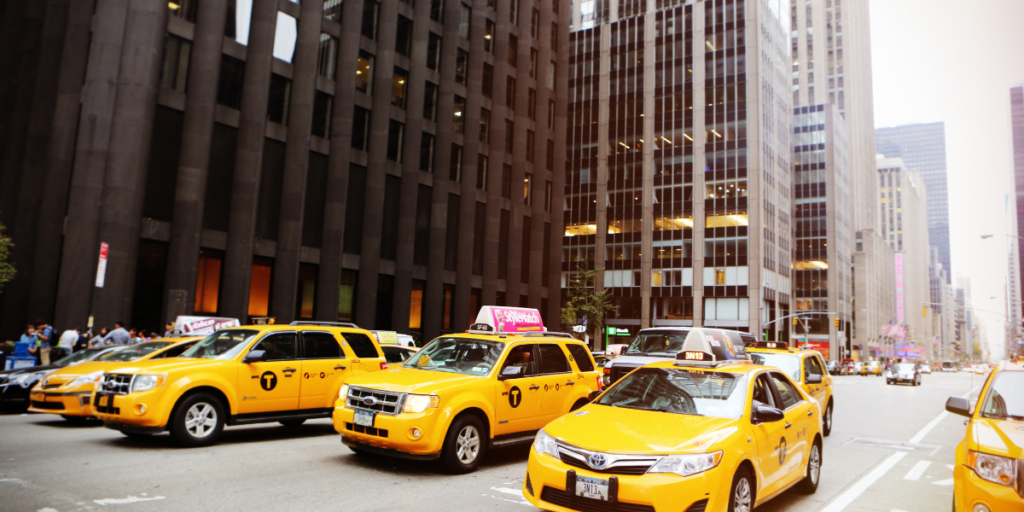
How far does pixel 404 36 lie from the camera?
117 feet

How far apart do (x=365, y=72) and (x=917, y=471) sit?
1203 inches

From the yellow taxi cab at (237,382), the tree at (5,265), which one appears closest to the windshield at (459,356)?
the yellow taxi cab at (237,382)

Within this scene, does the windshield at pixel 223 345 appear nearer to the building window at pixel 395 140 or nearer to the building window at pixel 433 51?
the building window at pixel 395 140

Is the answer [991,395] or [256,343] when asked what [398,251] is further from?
[991,395]

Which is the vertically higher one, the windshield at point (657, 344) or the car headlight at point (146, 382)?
the windshield at point (657, 344)

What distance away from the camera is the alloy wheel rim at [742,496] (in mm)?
5493

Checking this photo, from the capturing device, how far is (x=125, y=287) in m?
23.3

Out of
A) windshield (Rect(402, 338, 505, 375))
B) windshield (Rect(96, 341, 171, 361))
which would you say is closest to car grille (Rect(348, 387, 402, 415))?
windshield (Rect(402, 338, 505, 375))

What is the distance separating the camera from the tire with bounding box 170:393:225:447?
9.16 meters

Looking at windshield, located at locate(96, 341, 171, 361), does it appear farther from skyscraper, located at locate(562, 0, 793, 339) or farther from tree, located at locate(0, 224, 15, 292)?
skyscraper, located at locate(562, 0, 793, 339)

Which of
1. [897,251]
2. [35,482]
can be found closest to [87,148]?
[35,482]

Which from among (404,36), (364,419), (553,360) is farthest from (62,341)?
(404,36)

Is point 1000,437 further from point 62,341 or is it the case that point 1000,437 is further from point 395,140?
point 395,140

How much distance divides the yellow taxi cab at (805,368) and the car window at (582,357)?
3.85 metres
